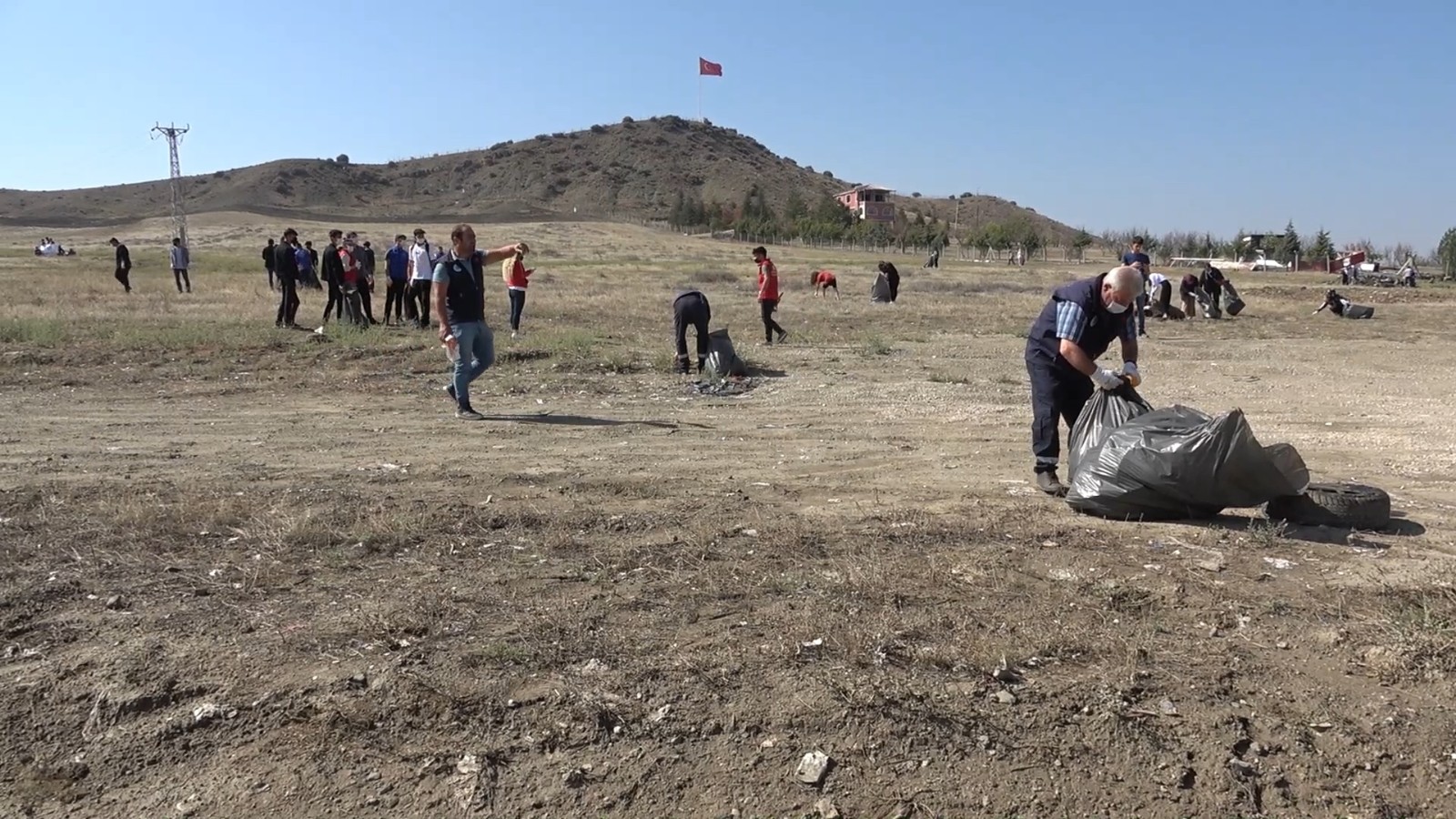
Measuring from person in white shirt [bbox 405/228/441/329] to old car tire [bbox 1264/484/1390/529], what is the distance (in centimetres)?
1177

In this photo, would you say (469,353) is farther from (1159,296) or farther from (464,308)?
(1159,296)

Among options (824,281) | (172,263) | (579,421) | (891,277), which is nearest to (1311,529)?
(579,421)

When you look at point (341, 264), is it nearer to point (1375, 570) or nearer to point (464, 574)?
point (464, 574)

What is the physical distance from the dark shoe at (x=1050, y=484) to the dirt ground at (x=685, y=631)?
0.12 meters

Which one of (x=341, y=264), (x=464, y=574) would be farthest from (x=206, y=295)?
(x=464, y=574)

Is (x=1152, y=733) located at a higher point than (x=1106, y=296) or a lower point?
lower

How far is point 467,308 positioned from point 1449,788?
701cm

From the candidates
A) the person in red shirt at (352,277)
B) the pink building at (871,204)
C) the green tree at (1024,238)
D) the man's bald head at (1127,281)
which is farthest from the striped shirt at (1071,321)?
the pink building at (871,204)

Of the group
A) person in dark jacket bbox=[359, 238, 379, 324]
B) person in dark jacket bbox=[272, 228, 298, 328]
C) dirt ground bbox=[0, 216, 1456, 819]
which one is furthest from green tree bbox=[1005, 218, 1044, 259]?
dirt ground bbox=[0, 216, 1456, 819]

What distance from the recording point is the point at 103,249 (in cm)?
5256

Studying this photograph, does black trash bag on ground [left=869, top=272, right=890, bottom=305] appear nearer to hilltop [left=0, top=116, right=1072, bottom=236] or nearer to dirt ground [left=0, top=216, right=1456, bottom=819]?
dirt ground [left=0, top=216, right=1456, bottom=819]

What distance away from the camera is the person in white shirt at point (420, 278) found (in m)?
14.6

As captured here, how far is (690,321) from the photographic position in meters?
10.8

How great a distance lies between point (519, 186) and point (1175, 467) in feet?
479
